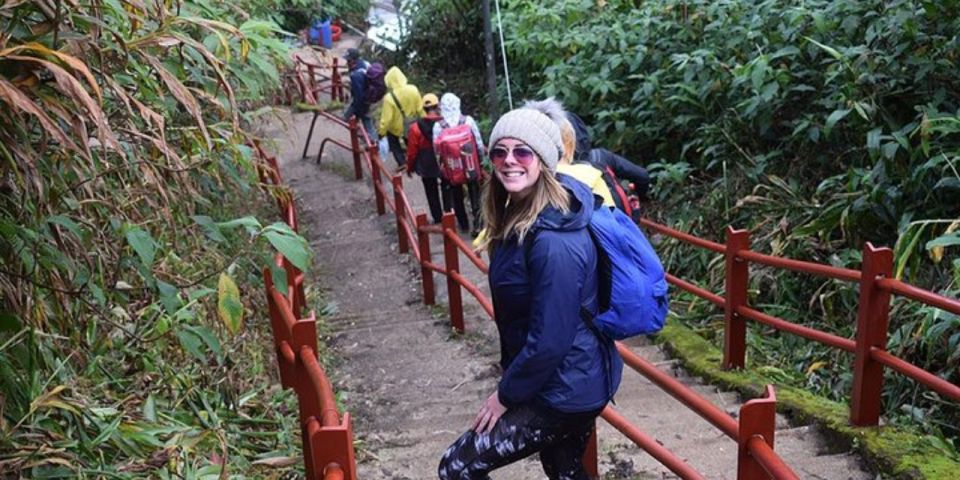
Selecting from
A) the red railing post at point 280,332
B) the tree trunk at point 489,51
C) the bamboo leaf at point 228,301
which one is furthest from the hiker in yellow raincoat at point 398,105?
the bamboo leaf at point 228,301

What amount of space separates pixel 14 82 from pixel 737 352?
3.95 metres

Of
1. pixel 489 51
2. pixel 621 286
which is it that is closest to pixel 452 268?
pixel 489 51

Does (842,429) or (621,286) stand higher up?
(621,286)

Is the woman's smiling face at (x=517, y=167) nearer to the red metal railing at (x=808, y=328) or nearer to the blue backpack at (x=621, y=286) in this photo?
the blue backpack at (x=621, y=286)

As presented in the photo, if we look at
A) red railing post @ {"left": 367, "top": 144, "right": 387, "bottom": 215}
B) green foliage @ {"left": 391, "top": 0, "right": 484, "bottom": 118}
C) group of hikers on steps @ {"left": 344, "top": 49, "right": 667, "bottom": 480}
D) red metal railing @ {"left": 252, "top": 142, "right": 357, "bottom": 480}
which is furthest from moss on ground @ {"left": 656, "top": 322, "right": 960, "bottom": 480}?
green foliage @ {"left": 391, "top": 0, "right": 484, "bottom": 118}

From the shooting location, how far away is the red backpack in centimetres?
824

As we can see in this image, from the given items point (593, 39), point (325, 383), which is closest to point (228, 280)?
point (325, 383)

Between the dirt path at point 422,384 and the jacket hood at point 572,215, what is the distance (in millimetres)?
1617

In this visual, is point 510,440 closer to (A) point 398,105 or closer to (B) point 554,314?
(B) point 554,314

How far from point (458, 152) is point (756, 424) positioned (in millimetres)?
6113

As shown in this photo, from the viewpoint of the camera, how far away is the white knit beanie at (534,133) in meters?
2.72

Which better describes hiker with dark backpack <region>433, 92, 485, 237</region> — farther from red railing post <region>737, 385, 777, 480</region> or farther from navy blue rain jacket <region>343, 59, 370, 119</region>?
red railing post <region>737, 385, 777, 480</region>

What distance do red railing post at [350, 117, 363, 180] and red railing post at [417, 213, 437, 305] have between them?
4.30 meters

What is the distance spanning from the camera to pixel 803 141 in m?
7.18
